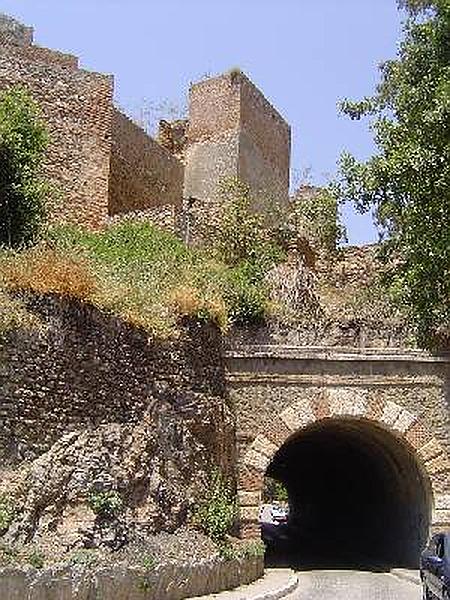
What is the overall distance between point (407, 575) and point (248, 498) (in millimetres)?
3429

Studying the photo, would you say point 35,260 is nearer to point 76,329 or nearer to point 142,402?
point 76,329

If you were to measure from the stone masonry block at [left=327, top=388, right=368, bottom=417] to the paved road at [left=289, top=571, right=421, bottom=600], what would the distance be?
10.2 ft

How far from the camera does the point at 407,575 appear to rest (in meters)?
17.8

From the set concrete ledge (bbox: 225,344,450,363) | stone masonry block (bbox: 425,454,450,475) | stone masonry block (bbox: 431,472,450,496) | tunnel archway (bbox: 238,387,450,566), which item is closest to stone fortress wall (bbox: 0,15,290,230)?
tunnel archway (bbox: 238,387,450,566)

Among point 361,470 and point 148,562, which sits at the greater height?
point 361,470

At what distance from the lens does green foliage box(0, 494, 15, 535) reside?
1203 centimetres

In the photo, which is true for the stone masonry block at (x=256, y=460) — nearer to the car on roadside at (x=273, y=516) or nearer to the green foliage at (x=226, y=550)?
the green foliage at (x=226, y=550)

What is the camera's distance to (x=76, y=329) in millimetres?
14016

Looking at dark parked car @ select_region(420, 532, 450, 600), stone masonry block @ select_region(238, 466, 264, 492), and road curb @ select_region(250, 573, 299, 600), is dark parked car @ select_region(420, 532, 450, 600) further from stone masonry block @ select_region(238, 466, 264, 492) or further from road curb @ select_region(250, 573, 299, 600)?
stone masonry block @ select_region(238, 466, 264, 492)

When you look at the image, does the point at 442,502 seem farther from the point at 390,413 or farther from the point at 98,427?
the point at 98,427

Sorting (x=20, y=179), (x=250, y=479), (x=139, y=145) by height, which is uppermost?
(x=139, y=145)

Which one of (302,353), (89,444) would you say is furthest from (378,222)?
(89,444)

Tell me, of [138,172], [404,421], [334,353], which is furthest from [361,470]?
[138,172]

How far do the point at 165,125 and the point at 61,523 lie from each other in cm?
2503
